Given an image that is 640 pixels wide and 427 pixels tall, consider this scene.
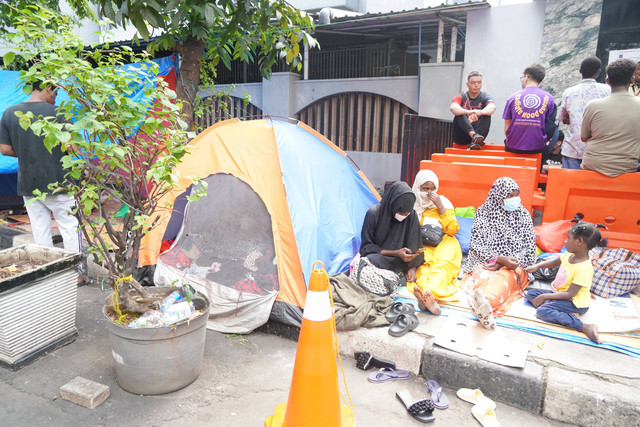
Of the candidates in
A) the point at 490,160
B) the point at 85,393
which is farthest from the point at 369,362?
→ the point at 490,160

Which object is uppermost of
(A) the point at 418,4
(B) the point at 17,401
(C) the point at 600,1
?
(A) the point at 418,4

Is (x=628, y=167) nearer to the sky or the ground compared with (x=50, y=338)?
nearer to the sky

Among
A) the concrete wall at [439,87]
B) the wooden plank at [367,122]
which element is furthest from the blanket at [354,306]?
the wooden plank at [367,122]

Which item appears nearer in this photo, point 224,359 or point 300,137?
point 224,359

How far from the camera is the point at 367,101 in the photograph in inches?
302

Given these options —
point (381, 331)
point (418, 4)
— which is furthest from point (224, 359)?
point (418, 4)

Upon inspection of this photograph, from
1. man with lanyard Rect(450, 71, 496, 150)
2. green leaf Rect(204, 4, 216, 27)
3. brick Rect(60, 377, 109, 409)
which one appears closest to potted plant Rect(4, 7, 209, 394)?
brick Rect(60, 377, 109, 409)

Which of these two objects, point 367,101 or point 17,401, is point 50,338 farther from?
point 367,101

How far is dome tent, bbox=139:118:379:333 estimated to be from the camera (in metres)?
3.60

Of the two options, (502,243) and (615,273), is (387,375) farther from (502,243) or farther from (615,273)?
(615,273)

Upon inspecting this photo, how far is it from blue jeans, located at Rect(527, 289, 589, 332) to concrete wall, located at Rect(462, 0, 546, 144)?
3759 mm

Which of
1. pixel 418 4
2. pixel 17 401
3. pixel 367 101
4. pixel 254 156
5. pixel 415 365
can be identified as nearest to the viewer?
pixel 17 401

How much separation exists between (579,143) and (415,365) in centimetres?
345

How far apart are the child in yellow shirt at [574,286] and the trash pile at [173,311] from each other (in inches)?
103
